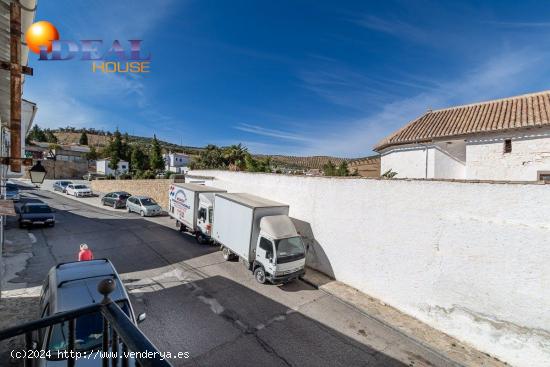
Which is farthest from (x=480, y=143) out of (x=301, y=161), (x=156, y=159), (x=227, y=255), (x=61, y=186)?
(x=61, y=186)

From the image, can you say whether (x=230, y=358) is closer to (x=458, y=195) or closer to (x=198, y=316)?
(x=198, y=316)

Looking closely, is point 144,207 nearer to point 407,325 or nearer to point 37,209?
point 37,209

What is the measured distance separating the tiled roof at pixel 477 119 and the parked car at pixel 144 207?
18.2 metres

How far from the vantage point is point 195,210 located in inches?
609

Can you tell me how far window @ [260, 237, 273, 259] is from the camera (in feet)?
33.3

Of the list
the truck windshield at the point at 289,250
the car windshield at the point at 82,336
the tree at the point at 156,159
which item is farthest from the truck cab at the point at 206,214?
the tree at the point at 156,159

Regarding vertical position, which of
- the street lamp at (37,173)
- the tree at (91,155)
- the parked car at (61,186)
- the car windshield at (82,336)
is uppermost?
the tree at (91,155)

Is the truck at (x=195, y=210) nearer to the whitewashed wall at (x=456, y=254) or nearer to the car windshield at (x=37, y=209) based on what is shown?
the whitewashed wall at (x=456, y=254)

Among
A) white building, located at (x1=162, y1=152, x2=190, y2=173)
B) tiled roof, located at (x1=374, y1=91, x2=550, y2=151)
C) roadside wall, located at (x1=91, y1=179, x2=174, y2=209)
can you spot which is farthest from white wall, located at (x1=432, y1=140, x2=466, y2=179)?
white building, located at (x1=162, y1=152, x2=190, y2=173)

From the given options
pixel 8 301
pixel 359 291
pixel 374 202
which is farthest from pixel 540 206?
pixel 8 301

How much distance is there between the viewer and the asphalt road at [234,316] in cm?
670

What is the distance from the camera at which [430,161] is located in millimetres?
13695

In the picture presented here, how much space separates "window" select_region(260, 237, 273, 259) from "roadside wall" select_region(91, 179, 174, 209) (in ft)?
56.9

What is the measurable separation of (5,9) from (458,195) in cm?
1084
